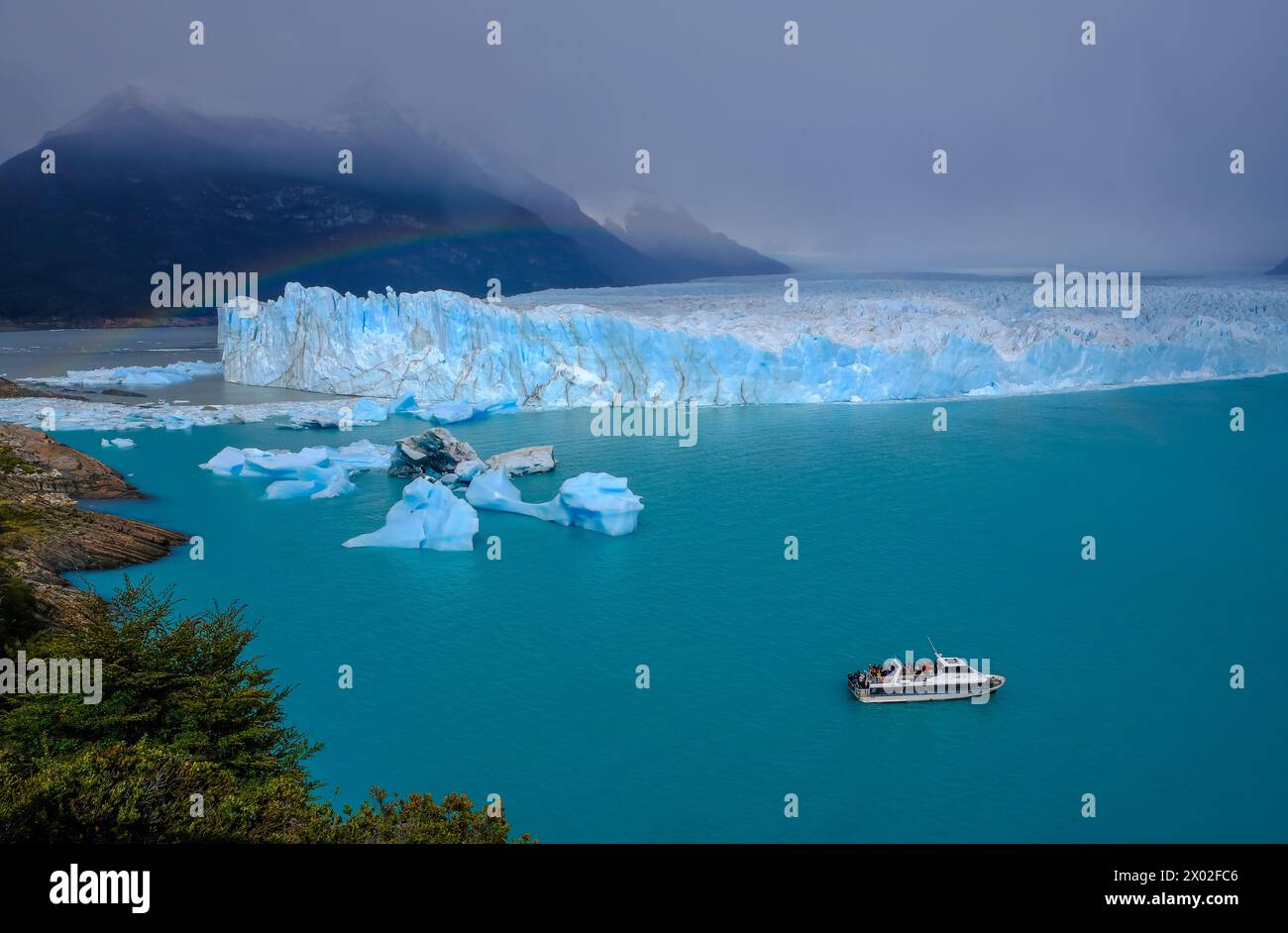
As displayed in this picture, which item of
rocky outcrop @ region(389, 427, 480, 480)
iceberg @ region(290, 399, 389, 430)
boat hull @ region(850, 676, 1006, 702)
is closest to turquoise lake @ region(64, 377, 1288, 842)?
boat hull @ region(850, 676, 1006, 702)

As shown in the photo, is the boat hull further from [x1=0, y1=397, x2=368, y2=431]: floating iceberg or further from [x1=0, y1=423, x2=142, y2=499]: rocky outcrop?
[x1=0, y1=397, x2=368, y2=431]: floating iceberg

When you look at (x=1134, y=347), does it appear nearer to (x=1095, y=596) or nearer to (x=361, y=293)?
(x=1095, y=596)

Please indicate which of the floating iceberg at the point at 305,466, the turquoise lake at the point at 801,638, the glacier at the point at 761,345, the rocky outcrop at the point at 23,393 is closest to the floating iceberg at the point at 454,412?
the glacier at the point at 761,345

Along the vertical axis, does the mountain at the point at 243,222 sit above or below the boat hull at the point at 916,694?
above

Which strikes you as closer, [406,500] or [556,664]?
[556,664]

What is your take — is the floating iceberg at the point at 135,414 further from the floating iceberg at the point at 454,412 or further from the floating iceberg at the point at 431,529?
the floating iceberg at the point at 431,529

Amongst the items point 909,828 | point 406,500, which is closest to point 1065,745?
point 909,828
